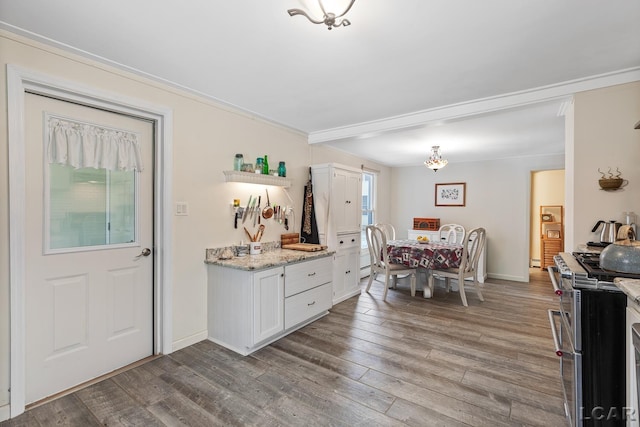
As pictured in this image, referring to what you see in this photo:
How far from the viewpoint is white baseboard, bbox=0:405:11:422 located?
173 centimetres

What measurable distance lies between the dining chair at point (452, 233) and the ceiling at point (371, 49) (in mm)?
2581

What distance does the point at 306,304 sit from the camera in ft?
10.1

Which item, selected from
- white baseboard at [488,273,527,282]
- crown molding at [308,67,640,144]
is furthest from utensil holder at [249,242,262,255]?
white baseboard at [488,273,527,282]

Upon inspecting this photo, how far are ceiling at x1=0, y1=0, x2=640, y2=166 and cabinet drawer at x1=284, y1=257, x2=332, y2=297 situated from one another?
1644mm

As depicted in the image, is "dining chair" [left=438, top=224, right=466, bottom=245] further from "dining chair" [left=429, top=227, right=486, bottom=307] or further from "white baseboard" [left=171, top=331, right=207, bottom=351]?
"white baseboard" [left=171, top=331, right=207, bottom=351]

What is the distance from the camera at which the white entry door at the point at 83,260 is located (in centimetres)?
190

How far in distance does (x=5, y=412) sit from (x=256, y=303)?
62.5 inches

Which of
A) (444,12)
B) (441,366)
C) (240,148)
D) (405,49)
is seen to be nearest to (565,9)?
(444,12)

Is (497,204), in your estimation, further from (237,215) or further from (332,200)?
(237,215)

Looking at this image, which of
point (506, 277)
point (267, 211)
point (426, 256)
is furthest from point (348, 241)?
point (506, 277)

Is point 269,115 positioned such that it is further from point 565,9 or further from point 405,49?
point 565,9

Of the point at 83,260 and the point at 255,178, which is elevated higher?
the point at 255,178

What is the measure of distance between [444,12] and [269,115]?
2111mm

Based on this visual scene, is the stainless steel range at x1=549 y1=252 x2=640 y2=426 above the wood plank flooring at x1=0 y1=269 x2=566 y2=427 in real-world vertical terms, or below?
above
